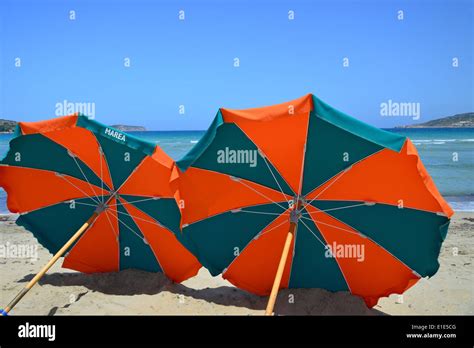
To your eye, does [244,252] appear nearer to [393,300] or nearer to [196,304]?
[196,304]

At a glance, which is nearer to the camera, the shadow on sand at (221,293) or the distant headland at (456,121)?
the shadow on sand at (221,293)

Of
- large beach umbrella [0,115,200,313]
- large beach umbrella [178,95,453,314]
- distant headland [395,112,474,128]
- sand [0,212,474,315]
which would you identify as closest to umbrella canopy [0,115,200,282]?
large beach umbrella [0,115,200,313]

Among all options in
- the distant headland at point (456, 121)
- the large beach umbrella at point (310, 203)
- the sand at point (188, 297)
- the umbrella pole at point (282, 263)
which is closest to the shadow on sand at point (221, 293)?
the sand at point (188, 297)

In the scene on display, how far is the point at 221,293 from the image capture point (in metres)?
6.07

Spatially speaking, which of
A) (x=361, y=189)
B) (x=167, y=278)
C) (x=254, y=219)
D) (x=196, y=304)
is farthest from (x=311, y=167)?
(x=167, y=278)

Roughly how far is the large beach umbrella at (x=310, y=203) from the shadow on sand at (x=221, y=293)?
14 centimetres

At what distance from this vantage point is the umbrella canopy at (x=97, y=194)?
18.7 ft

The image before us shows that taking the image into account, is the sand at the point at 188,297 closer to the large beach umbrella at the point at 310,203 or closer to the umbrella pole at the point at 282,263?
the large beach umbrella at the point at 310,203

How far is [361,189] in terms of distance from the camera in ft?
15.7

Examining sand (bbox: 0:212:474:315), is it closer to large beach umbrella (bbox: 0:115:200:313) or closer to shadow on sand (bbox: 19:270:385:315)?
shadow on sand (bbox: 19:270:385:315)

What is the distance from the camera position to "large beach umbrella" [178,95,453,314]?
4.48 m

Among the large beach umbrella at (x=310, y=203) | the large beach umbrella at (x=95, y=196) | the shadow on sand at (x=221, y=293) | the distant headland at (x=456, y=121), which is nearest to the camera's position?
the large beach umbrella at (x=310, y=203)

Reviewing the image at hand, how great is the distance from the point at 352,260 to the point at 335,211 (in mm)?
644

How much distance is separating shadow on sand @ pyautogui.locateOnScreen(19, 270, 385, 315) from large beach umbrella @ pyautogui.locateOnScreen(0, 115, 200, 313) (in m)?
0.15
